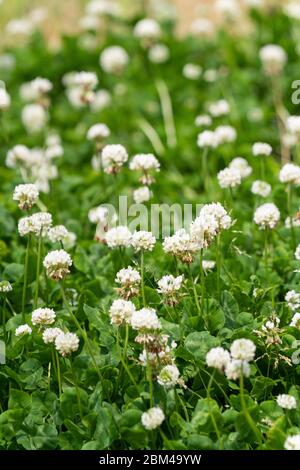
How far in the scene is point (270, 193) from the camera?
3387 mm

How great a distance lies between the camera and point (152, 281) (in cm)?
274

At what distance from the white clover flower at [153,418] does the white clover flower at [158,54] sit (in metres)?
3.38

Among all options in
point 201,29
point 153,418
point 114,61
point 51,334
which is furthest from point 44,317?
point 201,29

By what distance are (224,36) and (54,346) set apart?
3.39m

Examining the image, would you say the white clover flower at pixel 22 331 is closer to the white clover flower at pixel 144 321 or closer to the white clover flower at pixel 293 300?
the white clover flower at pixel 144 321

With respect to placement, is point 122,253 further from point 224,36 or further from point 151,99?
point 224,36

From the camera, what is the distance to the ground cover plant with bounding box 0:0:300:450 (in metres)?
2.23

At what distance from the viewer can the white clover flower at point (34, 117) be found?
15.3ft

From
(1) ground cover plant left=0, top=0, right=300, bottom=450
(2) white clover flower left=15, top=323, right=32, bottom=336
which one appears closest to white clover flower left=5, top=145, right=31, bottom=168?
(1) ground cover plant left=0, top=0, right=300, bottom=450

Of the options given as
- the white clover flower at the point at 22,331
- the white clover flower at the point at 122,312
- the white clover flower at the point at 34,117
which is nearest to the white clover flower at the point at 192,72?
the white clover flower at the point at 34,117

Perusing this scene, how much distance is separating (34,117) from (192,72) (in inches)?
34.3

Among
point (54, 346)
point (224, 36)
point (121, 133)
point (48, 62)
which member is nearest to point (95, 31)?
point (48, 62)

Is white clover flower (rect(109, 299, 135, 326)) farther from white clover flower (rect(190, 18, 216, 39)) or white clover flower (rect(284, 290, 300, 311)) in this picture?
white clover flower (rect(190, 18, 216, 39))

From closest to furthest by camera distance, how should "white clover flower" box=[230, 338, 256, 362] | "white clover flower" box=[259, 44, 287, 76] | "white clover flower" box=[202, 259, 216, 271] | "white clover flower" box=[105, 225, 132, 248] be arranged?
"white clover flower" box=[230, 338, 256, 362] → "white clover flower" box=[105, 225, 132, 248] → "white clover flower" box=[202, 259, 216, 271] → "white clover flower" box=[259, 44, 287, 76]
